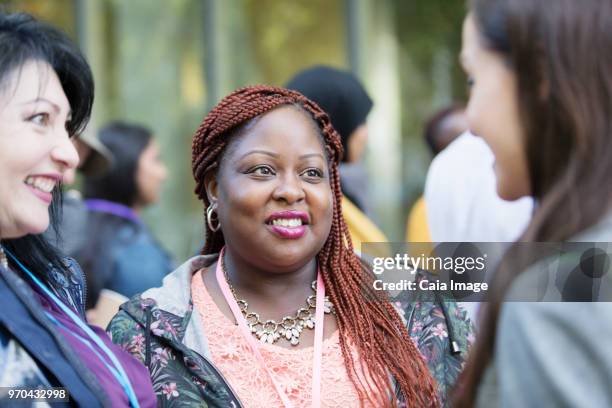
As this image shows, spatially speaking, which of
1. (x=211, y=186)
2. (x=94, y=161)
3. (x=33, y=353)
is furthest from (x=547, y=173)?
(x=94, y=161)

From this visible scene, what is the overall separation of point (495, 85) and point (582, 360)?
1.78 ft

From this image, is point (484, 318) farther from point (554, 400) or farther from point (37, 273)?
point (37, 273)

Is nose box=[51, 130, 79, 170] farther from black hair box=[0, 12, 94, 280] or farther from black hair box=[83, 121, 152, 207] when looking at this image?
black hair box=[83, 121, 152, 207]

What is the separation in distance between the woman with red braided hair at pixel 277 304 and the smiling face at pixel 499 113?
1.03 metres

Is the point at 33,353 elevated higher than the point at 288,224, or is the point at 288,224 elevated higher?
the point at 288,224

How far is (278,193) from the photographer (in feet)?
9.14

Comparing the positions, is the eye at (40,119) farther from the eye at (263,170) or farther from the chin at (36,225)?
the eye at (263,170)

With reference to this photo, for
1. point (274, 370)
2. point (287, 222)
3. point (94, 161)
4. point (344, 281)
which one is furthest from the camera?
point (94, 161)

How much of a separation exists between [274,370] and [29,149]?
954mm

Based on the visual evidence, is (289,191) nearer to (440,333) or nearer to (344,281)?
(344,281)

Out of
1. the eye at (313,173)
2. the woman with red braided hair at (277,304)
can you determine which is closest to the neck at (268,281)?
the woman with red braided hair at (277,304)

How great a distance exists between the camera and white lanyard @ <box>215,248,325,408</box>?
263cm

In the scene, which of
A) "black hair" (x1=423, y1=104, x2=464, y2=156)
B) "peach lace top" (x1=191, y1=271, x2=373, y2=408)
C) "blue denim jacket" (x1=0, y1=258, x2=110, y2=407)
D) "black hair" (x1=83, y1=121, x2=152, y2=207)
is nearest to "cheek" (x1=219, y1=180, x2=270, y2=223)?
"peach lace top" (x1=191, y1=271, x2=373, y2=408)

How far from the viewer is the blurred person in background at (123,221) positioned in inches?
188
